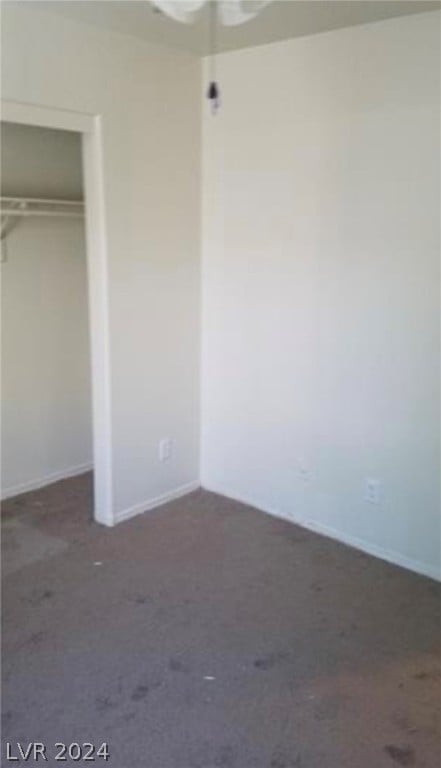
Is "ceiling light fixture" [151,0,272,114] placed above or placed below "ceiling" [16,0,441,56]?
below

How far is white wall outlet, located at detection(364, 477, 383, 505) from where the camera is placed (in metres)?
3.26

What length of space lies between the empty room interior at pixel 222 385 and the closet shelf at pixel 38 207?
1.0 inches

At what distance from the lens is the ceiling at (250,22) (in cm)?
268

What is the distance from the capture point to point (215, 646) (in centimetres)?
264

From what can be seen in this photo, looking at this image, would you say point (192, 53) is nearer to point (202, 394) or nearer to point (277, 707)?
point (202, 394)

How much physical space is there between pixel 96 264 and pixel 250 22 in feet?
4.11

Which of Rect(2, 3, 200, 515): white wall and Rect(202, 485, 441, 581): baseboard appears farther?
Rect(202, 485, 441, 581): baseboard

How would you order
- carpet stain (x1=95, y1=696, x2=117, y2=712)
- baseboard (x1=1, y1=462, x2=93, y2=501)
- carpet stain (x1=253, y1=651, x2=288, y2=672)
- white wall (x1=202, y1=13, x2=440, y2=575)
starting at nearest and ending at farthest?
carpet stain (x1=95, y1=696, x2=117, y2=712) → carpet stain (x1=253, y1=651, x2=288, y2=672) → white wall (x1=202, y1=13, x2=440, y2=575) → baseboard (x1=1, y1=462, x2=93, y2=501)

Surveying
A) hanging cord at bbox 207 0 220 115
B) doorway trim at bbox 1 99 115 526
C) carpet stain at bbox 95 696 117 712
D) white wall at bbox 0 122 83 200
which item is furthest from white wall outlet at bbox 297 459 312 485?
white wall at bbox 0 122 83 200

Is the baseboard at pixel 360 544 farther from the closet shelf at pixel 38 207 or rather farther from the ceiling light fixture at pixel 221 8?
the ceiling light fixture at pixel 221 8

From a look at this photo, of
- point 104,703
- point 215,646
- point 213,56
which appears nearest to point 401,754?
point 215,646

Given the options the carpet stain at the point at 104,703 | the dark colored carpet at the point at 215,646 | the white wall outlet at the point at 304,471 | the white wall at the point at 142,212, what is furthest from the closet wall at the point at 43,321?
the carpet stain at the point at 104,703

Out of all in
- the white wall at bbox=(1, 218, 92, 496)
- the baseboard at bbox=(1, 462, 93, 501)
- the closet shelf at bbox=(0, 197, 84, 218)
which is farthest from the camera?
the baseboard at bbox=(1, 462, 93, 501)

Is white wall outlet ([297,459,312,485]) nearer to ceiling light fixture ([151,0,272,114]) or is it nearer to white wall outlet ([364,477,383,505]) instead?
white wall outlet ([364,477,383,505])
